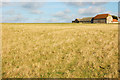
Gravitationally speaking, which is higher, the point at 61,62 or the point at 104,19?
the point at 104,19

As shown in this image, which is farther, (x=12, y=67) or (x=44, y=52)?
(x=44, y=52)

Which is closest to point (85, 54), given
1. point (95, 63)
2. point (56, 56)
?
point (95, 63)

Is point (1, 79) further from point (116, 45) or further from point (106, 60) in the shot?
point (116, 45)

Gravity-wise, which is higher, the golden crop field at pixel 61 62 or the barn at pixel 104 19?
the barn at pixel 104 19

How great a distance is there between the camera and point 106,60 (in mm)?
10859

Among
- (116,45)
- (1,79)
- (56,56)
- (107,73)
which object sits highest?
(116,45)

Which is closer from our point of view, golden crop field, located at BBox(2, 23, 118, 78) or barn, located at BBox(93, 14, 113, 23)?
golden crop field, located at BBox(2, 23, 118, 78)

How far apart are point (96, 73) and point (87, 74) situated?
76 cm

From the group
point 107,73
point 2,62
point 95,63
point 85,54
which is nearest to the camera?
point 107,73

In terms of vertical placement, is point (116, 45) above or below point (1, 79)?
above

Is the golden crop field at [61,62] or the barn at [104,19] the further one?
the barn at [104,19]

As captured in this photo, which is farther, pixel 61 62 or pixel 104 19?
pixel 104 19

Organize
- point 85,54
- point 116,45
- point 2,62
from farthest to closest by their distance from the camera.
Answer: point 116,45
point 85,54
point 2,62

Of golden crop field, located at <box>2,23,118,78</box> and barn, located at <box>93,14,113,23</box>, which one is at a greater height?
barn, located at <box>93,14,113,23</box>
